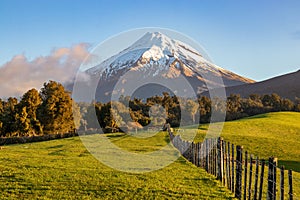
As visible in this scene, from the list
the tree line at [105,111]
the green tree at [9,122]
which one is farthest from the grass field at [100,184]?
the green tree at [9,122]

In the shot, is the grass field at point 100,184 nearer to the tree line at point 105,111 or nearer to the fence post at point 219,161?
the fence post at point 219,161

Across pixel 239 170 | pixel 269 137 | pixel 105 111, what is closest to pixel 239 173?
pixel 239 170

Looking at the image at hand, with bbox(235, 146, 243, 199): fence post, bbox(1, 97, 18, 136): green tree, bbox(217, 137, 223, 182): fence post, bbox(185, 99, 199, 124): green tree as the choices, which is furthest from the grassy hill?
bbox(1, 97, 18, 136): green tree

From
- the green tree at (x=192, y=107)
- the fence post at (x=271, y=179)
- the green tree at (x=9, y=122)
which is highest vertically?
the green tree at (x=192, y=107)

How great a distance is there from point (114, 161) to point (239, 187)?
12.2 meters

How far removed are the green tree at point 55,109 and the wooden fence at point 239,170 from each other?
4920 centimetres

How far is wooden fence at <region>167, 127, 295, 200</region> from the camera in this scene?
1087 centimetres

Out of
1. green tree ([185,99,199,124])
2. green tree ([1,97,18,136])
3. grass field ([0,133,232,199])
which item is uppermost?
green tree ([185,99,199,124])

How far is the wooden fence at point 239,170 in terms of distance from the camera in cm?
1087

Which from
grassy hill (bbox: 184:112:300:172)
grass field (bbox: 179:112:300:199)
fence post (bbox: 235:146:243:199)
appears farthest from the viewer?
grassy hill (bbox: 184:112:300:172)

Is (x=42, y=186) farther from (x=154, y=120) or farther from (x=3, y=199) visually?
(x=154, y=120)

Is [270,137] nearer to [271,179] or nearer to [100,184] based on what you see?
[100,184]

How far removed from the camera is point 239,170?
14000 millimetres

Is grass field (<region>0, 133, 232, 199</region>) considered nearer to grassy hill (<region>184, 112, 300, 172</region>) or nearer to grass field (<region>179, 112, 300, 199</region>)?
grass field (<region>179, 112, 300, 199</region>)
